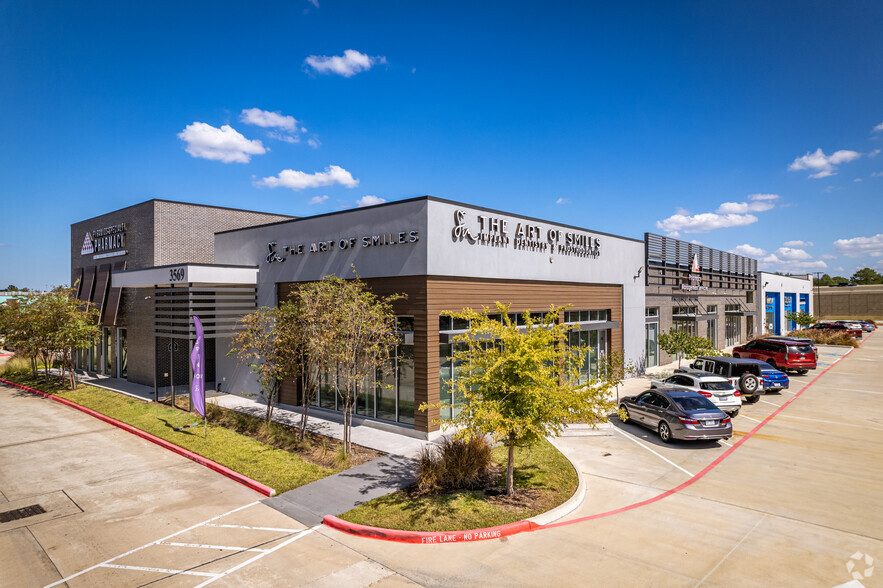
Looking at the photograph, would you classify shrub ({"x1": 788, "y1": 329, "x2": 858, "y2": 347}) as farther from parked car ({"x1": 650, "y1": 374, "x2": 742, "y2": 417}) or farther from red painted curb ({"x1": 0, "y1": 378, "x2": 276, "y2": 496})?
red painted curb ({"x1": 0, "y1": 378, "x2": 276, "y2": 496})

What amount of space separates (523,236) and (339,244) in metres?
7.44

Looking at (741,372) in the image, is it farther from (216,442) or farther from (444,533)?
(216,442)

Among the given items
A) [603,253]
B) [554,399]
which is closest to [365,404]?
[554,399]

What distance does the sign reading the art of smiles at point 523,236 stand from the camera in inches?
670

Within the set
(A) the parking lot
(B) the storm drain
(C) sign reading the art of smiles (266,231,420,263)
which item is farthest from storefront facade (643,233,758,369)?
(B) the storm drain

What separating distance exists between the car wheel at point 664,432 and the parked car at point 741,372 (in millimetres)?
5390

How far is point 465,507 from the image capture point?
1037 centimetres

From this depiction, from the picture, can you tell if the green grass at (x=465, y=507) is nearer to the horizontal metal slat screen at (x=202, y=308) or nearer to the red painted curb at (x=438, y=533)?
the red painted curb at (x=438, y=533)

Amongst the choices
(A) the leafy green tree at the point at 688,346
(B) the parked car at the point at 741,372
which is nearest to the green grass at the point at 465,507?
(B) the parked car at the point at 741,372

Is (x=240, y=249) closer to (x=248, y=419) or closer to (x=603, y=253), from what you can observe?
(x=248, y=419)

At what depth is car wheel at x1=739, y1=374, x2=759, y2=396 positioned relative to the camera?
21.0m

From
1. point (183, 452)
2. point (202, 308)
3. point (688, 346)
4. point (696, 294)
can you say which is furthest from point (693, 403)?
point (696, 294)

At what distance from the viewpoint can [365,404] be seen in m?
18.0

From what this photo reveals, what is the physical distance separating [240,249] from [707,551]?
2181cm
